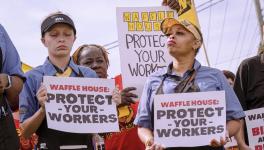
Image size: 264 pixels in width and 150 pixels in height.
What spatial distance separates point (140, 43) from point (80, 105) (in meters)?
1.73

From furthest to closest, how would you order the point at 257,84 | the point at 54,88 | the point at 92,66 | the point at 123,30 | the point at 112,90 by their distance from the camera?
the point at 123,30
the point at 92,66
the point at 257,84
the point at 112,90
the point at 54,88

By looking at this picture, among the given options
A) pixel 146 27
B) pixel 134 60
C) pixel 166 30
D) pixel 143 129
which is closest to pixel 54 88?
pixel 143 129

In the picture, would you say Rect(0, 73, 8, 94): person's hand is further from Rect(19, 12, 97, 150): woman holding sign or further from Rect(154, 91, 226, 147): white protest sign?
Rect(154, 91, 226, 147): white protest sign

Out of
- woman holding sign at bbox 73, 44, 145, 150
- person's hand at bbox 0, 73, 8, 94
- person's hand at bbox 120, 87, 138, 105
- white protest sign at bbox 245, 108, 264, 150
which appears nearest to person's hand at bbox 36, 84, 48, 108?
person's hand at bbox 0, 73, 8, 94

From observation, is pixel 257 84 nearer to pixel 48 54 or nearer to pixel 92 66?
pixel 92 66

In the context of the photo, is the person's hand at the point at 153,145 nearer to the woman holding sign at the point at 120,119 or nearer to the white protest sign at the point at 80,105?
the white protest sign at the point at 80,105

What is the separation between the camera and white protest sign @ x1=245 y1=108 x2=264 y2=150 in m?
4.55

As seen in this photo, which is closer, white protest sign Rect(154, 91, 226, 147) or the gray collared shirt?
white protest sign Rect(154, 91, 226, 147)

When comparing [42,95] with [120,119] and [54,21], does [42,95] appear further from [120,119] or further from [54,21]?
[120,119]

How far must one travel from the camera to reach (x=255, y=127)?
4613 millimetres

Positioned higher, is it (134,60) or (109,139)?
(134,60)

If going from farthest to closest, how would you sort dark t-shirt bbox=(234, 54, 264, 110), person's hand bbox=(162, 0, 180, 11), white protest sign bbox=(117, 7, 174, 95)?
person's hand bbox=(162, 0, 180, 11)
white protest sign bbox=(117, 7, 174, 95)
dark t-shirt bbox=(234, 54, 264, 110)

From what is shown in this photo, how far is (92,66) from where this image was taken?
5.06 meters

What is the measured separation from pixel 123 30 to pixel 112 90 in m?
1.57
